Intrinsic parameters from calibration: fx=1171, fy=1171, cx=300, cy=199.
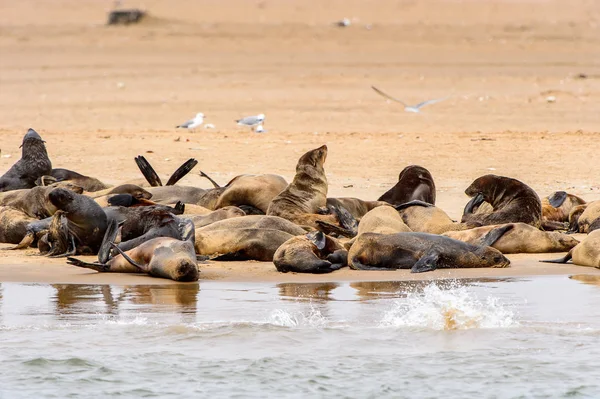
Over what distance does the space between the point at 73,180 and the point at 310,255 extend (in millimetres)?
4011

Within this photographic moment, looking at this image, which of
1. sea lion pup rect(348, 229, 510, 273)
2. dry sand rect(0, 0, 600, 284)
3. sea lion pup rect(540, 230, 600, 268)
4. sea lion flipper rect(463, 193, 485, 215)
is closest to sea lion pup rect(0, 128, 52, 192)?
dry sand rect(0, 0, 600, 284)

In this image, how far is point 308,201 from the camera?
399 inches

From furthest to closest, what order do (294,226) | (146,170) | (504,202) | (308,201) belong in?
(146,170)
(308,201)
(504,202)
(294,226)

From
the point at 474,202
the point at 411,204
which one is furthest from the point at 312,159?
the point at 474,202

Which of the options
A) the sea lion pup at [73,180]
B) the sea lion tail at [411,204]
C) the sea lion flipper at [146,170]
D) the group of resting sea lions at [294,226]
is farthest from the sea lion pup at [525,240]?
the sea lion pup at [73,180]

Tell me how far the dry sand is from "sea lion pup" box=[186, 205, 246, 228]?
33.4 inches

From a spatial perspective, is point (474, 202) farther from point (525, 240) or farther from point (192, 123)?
point (192, 123)

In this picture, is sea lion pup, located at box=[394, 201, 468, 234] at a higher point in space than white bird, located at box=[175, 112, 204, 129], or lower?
lower

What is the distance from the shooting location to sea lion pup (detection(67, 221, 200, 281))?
7746 mm

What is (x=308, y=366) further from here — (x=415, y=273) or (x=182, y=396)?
(x=415, y=273)

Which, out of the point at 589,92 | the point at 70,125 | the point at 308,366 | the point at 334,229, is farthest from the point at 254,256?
the point at 589,92

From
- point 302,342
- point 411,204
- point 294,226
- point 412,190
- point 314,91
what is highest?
point 314,91

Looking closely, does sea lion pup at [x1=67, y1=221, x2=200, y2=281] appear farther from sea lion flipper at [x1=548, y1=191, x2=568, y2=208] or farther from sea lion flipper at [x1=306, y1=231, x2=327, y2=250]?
sea lion flipper at [x1=548, y1=191, x2=568, y2=208]

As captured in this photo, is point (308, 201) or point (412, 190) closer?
point (308, 201)
